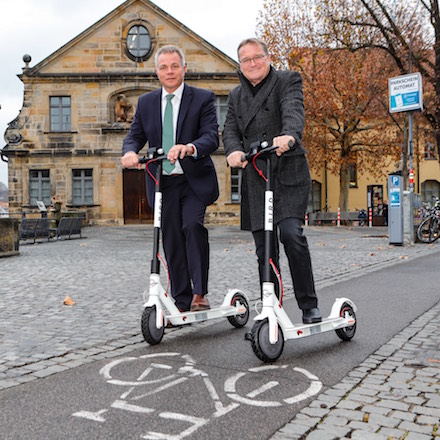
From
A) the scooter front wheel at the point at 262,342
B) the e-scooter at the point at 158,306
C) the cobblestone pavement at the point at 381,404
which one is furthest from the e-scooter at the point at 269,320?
the e-scooter at the point at 158,306

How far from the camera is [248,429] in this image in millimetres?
2701

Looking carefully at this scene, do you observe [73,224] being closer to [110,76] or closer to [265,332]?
[110,76]

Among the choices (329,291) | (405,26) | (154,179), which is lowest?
(329,291)

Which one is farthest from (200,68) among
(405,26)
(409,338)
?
(409,338)

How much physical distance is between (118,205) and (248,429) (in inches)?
1169

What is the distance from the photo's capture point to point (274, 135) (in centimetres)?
421

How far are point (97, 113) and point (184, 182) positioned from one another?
92.4 feet

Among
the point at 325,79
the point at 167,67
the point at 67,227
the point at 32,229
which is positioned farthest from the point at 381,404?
the point at 325,79

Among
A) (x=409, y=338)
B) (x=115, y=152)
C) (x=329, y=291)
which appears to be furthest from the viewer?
(x=115, y=152)

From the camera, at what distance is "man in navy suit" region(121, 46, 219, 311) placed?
4.83m

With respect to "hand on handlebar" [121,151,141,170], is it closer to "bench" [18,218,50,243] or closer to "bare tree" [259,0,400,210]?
"bench" [18,218,50,243]

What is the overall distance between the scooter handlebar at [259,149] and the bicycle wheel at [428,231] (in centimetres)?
1327

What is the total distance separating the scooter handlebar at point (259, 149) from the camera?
3.81 meters

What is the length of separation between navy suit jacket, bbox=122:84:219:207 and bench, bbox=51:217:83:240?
16.2 m
